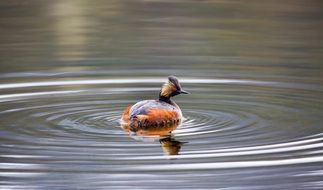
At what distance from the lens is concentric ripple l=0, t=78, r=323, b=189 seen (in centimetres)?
1002

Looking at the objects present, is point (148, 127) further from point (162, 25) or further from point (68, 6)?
point (68, 6)

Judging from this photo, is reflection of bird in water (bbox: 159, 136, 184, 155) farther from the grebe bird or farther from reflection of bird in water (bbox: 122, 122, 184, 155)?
the grebe bird

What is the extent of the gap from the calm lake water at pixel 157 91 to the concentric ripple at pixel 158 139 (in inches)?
0.6

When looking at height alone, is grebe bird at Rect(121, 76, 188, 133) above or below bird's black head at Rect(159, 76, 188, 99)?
below

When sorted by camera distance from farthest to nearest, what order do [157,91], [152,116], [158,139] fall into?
[157,91], [152,116], [158,139]

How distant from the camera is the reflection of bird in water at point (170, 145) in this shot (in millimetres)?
10930

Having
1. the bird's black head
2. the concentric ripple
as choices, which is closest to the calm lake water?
the concentric ripple

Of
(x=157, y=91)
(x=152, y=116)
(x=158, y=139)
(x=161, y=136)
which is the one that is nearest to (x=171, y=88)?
(x=152, y=116)

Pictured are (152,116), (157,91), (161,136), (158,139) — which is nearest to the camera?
(158,139)

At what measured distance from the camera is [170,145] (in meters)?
11.2

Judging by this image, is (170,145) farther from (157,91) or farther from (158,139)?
(157,91)

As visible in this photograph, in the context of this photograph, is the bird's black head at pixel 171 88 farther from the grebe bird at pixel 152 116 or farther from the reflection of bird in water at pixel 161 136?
the reflection of bird in water at pixel 161 136

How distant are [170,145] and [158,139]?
0.39 meters

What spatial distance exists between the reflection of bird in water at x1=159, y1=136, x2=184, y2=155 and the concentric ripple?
0.04 meters
